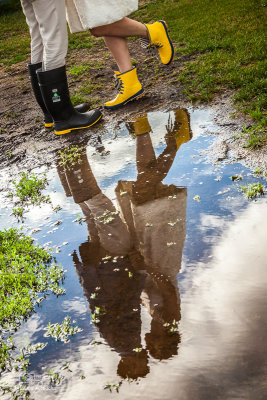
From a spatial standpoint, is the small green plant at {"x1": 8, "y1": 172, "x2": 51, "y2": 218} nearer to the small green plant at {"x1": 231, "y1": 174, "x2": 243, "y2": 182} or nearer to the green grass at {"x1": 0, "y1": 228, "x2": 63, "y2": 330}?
the green grass at {"x1": 0, "y1": 228, "x2": 63, "y2": 330}

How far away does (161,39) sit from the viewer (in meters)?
4.86

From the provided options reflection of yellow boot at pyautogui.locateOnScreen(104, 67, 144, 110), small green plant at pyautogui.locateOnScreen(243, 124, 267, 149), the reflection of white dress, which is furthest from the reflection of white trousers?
small green plant at pyautogui.locateOnScreen(243, 124, 267, 149)

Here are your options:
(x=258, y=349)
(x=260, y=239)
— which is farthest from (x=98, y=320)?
(x=260, y=239)

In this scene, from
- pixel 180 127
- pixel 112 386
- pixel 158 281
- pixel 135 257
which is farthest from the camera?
pixel 180 127

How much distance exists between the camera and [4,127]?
5586 millimetres

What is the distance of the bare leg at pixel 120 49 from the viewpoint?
473 centimetres

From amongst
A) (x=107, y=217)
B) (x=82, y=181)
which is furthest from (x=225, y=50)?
(x=107, y=217)

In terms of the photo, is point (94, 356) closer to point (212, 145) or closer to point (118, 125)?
point (212, 145)

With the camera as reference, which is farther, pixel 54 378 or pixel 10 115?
pixel 10 115

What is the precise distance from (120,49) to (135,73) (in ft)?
0.97

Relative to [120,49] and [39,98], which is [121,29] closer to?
[120,49]

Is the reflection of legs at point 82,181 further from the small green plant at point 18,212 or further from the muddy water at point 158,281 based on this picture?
the small green plant at point 18,212

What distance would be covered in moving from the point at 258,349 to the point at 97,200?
179cm

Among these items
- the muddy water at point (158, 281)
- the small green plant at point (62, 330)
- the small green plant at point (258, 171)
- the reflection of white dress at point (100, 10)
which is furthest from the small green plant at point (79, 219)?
the reflection of white dress at point (100, 10)
